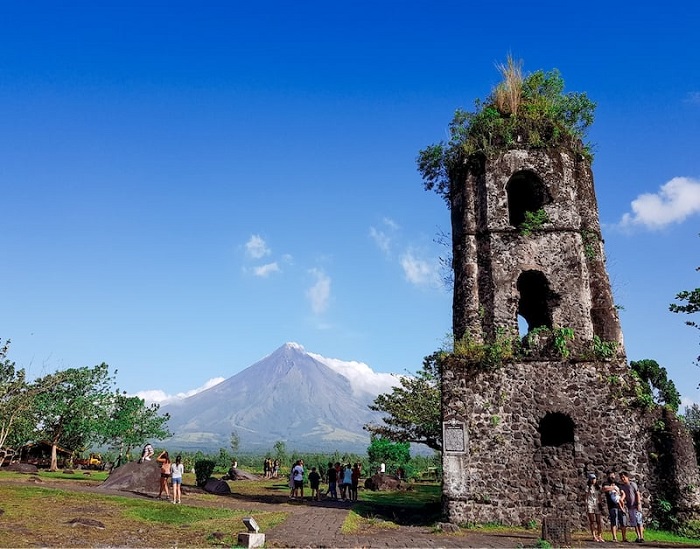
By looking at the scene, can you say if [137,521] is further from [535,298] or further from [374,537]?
[535,298]

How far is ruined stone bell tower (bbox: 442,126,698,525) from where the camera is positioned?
1378cm

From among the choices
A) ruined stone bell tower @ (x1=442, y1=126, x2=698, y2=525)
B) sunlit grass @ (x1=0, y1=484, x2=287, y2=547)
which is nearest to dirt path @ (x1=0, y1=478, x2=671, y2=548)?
sunlit grass @ (x1=0, y1=484, x2=287, y2=547)

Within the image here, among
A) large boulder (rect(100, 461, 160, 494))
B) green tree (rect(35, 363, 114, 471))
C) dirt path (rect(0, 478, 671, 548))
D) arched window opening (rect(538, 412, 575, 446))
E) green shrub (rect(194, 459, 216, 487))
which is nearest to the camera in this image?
dirt path (rect(0, 478, 671, 548))

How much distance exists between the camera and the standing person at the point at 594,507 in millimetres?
12380

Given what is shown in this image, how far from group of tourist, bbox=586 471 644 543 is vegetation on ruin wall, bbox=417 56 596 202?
33.5 feet

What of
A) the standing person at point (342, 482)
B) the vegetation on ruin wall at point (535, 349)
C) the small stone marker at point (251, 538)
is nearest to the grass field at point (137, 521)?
the small stone marker at point (251, 538)

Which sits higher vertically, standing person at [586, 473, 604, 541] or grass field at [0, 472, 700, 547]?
standing person at [586, 473, 604, 541]

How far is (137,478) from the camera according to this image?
20531 millimetres

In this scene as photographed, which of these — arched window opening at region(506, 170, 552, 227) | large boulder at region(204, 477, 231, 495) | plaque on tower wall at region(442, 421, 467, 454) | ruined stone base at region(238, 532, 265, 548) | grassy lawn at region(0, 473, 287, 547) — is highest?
arched window opening at region(506, 170, 552, 227)

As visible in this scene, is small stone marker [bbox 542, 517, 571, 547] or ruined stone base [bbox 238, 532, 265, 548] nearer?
ruined stone base [bbox 238, 532, 265, 548]

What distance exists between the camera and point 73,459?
41.8 meters

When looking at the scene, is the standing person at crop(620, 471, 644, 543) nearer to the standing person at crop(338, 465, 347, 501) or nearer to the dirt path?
the dirt path

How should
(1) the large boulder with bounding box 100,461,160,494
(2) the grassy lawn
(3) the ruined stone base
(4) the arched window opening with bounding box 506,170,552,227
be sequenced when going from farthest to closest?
1. (1) the large boulder with bounding box 100,461,160,494
2. (4) the arched window opening with bounding box 506,170,552,227
3. (2) the grassy lawn
4. (3) the ruined stone base

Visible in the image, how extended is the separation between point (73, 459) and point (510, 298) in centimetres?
3961
